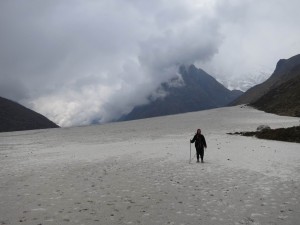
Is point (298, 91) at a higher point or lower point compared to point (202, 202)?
higher

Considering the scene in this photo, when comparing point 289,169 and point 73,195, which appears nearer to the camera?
point 73,195

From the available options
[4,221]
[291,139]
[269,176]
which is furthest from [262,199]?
[291,139]

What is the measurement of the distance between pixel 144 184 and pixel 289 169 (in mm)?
9634

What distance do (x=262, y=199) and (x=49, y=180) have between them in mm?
12493

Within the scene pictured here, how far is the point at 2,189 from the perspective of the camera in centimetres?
1847

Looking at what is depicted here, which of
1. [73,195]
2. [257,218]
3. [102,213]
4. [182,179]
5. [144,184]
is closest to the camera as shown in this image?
[257,218]

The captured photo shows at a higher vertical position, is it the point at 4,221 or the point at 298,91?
the point at 298,91

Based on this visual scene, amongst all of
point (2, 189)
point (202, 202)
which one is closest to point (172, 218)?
point (202, 202)

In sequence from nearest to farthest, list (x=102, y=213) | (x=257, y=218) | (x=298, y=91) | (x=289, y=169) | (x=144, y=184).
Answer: (x=257, y=218) → (x=102, y=213) → (x=144, y=184) → (x=289, y=169) → (x=298, y=91)

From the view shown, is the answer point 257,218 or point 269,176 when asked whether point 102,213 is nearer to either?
point 257,218

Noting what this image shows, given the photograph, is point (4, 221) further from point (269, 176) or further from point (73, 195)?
point (269, 176)

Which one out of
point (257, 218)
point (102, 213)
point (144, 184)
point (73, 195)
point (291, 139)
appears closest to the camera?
point (257, 218)

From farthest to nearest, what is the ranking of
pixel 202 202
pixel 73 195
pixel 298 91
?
pixel 298 91, pixel 73 195, pixel 202 202

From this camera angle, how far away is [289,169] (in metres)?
21.7
